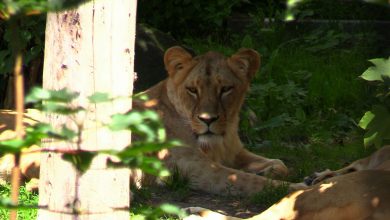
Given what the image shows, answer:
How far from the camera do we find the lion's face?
16.3 ft

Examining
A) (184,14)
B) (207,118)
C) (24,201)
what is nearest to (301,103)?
(207,118)

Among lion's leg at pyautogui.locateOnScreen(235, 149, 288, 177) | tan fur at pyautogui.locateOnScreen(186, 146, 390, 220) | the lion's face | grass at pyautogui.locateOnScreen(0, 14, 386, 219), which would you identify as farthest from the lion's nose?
tan fur at pyautogui.locateOnScreen(186, 146, 390, 220)

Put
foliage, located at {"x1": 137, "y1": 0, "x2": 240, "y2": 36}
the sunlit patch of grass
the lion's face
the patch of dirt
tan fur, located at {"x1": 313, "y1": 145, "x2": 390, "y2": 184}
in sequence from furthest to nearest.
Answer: foliage, located at {"x1": 137, "y1": 0, "x2": 240, "y2": 36}
the lion's face
tan fur, located at {"x1": 313, "y1": 145, "x2": 390, "y2": 184}
the sunlit patch of grass
the patch of dirt

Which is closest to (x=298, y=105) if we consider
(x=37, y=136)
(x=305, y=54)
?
(x=305, y=54)

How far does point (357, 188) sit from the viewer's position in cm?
361

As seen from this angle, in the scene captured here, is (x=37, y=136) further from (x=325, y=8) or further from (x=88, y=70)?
(x=325, y=8)

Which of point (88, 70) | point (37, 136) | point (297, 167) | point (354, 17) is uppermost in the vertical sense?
point (354, 17)

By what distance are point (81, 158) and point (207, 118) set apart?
3754 millimetres

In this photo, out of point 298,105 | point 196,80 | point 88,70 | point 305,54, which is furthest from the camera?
point 305,54

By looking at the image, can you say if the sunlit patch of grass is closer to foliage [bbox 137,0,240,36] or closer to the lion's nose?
the lion's nose

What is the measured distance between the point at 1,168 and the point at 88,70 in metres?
2.17

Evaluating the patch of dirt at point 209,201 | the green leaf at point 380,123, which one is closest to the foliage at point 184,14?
the patch of dirt at point 209,201

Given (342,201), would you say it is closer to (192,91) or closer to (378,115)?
(378,115)

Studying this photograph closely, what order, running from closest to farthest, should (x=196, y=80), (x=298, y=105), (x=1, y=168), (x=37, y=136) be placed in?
1. (x=37, y=136)
2. (x=1, y=168)
3. (x=196, y=80)
4. (x=298, y=105)
